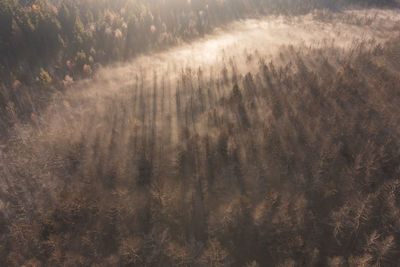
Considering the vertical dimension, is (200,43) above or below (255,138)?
above

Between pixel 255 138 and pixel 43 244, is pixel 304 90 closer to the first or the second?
pixel 255 138

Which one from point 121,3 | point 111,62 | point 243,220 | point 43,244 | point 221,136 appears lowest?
point 243,220

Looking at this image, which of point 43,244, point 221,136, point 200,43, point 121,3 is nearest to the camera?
point 43,244

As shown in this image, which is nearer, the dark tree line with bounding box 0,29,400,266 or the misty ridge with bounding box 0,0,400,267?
the dark tree line with bounding box 0,29,400,266

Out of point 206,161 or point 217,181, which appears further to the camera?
point 206,161

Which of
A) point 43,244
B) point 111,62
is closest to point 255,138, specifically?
point 43,244

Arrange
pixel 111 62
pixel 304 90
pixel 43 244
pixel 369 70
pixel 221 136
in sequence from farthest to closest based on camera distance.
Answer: pixel 111 62, pixel 369 70, pixel 304 90, pixel 221 136, pixel 43 244

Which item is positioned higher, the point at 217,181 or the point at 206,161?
the point at 206,161

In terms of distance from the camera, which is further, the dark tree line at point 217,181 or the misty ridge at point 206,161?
the misty ridge at point 206,161
